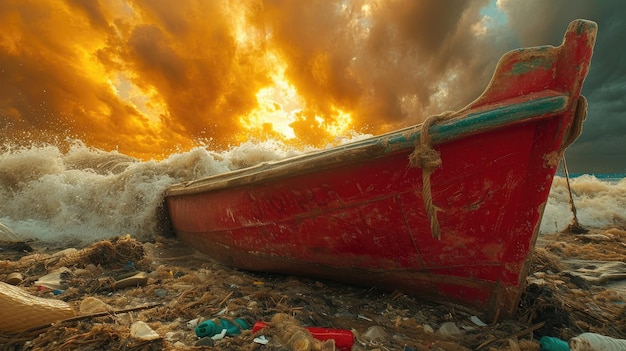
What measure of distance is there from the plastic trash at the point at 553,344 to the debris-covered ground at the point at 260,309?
8cm

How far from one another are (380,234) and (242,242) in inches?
72.4

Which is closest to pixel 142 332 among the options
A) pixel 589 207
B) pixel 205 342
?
pixel 205 342

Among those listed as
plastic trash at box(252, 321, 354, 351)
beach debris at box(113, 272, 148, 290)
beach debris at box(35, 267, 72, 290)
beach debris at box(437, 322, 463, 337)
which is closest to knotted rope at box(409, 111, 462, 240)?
beach debris at box(437, 322, 463, 337)

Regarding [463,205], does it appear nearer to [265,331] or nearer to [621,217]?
[265,331]

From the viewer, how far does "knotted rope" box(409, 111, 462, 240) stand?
2152mm

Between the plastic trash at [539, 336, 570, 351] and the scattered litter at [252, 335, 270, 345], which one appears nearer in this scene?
the scattered litter at [252, 335, 270, 345]

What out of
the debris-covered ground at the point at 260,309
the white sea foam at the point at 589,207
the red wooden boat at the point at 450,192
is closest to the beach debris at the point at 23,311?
the debris-covered ground at the point at 260,309

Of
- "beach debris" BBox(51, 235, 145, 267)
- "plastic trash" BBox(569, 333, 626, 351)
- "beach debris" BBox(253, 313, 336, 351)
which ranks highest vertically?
"beach debris" BBox(51, 235, 145, 267)

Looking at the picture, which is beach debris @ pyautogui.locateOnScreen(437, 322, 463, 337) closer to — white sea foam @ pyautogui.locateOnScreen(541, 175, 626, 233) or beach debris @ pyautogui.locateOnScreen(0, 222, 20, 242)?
beach debris @ pyautogui.locateOnScreen(0, 222, 20, 242)

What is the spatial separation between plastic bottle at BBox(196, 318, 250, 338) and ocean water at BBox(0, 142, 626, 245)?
15.6 feet

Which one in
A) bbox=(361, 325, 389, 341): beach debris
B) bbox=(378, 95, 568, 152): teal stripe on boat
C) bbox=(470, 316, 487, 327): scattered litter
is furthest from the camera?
bbox=(470, 316, 487, 327): scattered litter

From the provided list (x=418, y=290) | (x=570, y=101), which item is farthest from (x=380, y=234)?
(x=570, y=101)

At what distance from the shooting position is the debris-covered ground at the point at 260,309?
202 centimetres

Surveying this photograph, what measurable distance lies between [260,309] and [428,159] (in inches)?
71.7
